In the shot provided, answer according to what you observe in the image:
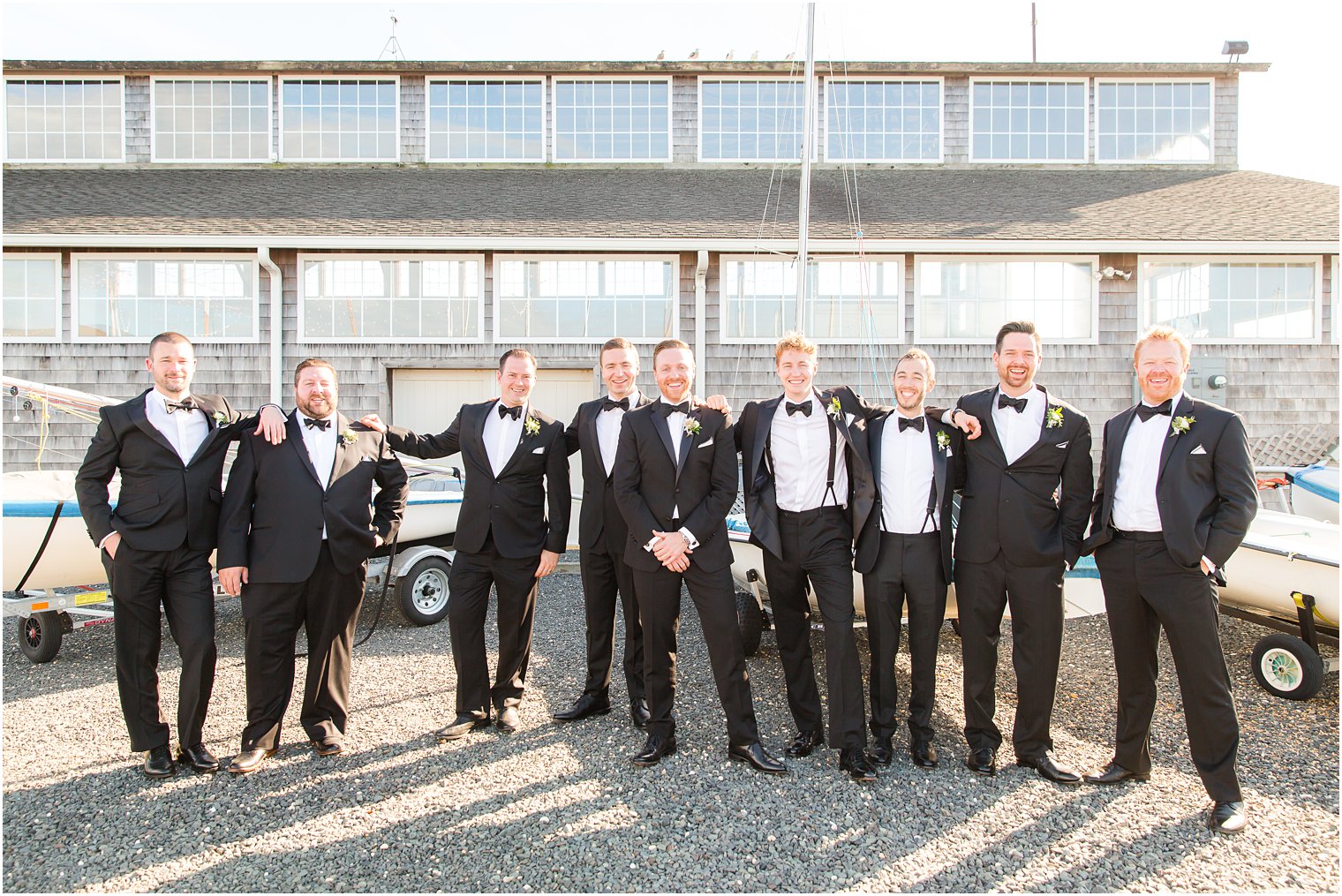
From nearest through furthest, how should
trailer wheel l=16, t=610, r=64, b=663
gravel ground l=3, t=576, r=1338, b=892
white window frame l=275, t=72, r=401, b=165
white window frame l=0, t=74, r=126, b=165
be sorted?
gravel ground l=3, t=576, r=1338, b=892 < trailer wheel l=16, t=610, r=64, b=663 < white window frame l=0, t=74, r=126, b=165 < white window frame l=275, t=72, r=401, b=165

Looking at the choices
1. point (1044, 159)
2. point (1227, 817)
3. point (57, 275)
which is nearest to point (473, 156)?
point (57, 275)

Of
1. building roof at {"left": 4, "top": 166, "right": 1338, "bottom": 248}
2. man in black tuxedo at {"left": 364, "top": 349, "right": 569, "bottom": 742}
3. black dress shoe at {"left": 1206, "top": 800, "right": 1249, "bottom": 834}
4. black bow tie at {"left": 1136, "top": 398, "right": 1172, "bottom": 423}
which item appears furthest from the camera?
building roof at {"left": 4, "top": 166, "right": 1338, "bottom": 248}

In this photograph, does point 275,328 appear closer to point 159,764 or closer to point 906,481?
point 159,764

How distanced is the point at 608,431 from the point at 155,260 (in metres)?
8.53

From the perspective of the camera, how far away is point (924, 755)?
379 cm

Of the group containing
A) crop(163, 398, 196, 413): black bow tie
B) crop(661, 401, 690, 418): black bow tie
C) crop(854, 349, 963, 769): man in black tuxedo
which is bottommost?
crop(854, 349, 963, 769): man in black tuxedo

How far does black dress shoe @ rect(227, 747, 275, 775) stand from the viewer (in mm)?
3652

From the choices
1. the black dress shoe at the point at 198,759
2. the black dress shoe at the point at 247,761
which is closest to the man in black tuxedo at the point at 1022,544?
the black dress shoe at the point at 247,761

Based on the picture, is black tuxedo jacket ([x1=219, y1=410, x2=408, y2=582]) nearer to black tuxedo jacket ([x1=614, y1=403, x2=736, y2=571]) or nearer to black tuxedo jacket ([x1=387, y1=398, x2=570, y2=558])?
black tuxedo jacket ([x1=387, y1=398, x2=570, y2=558])

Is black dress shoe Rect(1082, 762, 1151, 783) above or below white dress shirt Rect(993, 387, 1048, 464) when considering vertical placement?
below

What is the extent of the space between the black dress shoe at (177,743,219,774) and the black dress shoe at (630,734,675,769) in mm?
1963

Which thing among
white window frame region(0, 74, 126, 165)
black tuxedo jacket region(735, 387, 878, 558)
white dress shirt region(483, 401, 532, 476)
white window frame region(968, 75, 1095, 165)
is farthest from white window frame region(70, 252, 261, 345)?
white window frame region(968, 75, 1095, 165)

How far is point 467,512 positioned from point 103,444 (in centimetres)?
169

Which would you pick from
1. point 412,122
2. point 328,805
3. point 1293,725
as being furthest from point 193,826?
point 412,122
